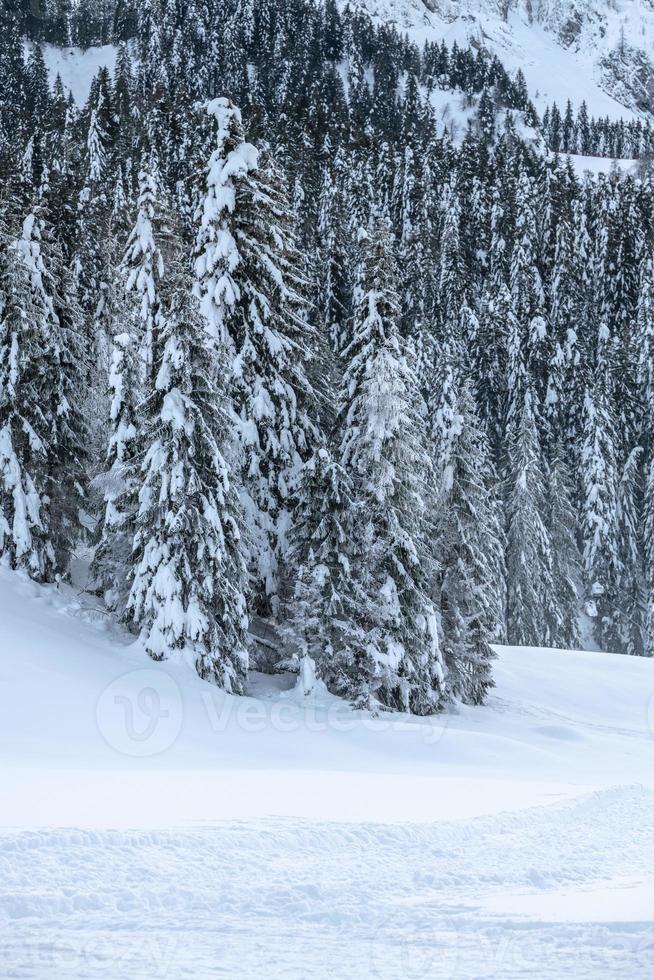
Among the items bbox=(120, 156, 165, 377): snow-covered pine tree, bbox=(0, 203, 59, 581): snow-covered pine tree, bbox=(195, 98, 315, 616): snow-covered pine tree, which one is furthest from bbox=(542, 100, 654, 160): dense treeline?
bbox=(0, 203, 59, 581): snow-covered pine tree

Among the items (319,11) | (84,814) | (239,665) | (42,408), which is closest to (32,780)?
(84,814)

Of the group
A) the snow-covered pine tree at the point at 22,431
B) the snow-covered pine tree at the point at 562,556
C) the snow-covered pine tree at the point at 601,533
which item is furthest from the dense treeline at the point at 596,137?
the snow-covered pine tree at the point at 22,431

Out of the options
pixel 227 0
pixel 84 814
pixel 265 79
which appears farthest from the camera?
pixel 227 0

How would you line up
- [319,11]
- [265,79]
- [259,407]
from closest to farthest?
[259,407]
[265,79]
[319,11]

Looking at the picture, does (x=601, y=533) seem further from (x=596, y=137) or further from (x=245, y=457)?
(x=596, y=137)

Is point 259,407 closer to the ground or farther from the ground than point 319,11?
closer to the ground

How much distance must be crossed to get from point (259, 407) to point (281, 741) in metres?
7.57

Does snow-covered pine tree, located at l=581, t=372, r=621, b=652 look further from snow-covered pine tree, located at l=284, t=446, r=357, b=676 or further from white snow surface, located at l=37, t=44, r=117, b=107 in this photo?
white snow surface, located at l=37, t=44, r=117, b=107

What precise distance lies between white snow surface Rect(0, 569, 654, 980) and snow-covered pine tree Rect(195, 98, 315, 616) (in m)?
4.79

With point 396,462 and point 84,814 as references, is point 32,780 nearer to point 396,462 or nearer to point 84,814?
point 84,814

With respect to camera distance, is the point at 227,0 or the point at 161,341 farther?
the point at 227,0

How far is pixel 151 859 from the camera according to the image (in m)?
6.20

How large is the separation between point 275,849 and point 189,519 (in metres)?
10.5

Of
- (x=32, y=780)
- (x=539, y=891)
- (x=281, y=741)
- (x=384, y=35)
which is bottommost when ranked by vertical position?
(x=281, y=741)
